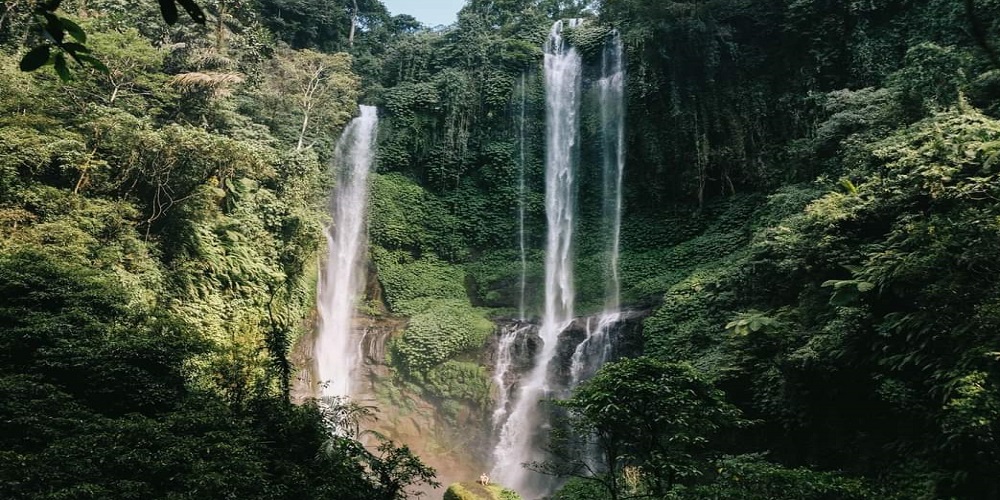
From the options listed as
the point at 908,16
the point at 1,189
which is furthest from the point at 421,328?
the point at 908,16

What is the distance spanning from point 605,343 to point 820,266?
7098 mm

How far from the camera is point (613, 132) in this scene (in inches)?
814

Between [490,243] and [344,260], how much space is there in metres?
5.32

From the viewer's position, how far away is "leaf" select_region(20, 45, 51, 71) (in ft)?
6.22

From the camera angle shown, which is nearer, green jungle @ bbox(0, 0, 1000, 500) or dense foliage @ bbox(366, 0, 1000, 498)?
green jungle @ bbox(0, 0, 1000, 500)

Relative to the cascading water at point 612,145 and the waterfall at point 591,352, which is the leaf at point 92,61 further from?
the cascading water at point 612,145

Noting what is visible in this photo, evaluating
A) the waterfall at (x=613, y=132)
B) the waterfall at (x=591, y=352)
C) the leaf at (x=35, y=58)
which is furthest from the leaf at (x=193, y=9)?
the waterfall at (x=613, y=132)

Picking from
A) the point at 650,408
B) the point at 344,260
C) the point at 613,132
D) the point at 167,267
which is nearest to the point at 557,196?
the point at 613,132

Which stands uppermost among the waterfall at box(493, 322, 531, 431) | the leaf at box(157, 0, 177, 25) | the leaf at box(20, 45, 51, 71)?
the leaf at box(157, 0, 177, 25)

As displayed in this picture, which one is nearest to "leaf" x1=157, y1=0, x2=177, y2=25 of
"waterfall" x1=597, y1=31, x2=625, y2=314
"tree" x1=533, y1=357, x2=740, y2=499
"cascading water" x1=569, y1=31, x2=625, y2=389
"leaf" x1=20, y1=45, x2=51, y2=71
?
"leaf" x1=20, y1=45, x2=51, y2=71

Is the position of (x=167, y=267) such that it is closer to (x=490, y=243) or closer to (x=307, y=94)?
(x=307, y=94)

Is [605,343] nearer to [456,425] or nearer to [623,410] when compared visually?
[456,425]

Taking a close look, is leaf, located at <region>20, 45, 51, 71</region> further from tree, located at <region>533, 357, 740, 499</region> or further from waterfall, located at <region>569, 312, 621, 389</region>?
waterfall, located at <region>569, 312, 621, 389</region>

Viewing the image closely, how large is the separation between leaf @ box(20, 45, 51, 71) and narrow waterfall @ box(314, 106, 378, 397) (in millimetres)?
15217
